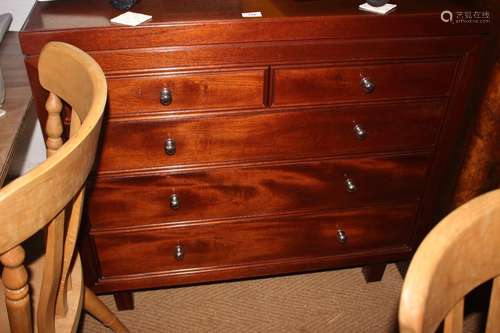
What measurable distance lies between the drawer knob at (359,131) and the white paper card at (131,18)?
0.60m

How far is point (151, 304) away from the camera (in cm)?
171

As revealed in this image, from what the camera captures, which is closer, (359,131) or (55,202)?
(55,202)

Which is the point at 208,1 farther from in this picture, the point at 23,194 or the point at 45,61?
the point at 23,194

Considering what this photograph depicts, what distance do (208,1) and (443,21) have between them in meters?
0.58

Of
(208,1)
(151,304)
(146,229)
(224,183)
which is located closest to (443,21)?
(208,1)

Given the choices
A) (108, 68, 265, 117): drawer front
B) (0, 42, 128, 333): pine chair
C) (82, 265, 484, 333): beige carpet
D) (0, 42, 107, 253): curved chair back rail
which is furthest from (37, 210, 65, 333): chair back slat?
(82, 265, 484, 333): beige carpet

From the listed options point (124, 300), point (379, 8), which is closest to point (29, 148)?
point (124, 300)

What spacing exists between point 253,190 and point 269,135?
7.3 inches

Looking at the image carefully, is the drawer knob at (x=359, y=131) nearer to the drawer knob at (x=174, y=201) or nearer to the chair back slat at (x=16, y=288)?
the drawer knob at (x=174, y=201)

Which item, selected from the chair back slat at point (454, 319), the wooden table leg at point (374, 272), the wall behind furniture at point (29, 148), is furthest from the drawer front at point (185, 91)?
the wooden table leg at point (374, 272)

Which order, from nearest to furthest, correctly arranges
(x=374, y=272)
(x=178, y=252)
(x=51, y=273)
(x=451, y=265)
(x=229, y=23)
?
(x=451, y=265), (x=51, y=273), (x=229, y=23), (x=178, y=252), (x=374, y=272)

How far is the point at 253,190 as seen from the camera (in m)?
1.37

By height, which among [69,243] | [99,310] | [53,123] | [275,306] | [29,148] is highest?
[53,123]

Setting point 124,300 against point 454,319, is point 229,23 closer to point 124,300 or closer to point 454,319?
point 454,319
